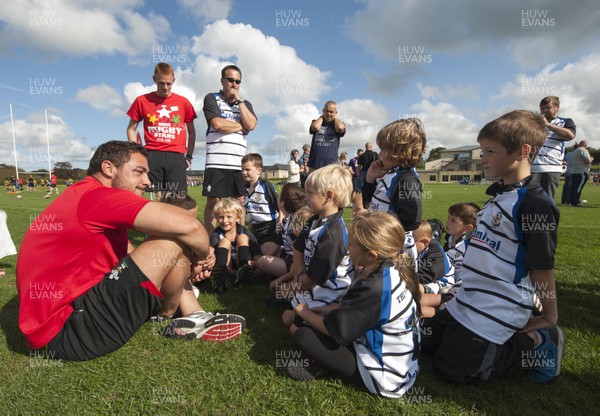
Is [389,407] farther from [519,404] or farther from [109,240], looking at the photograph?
[109,240]

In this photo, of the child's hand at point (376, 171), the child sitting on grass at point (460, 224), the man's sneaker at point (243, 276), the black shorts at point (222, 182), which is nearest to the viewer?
the child's hand at point (376, 171)

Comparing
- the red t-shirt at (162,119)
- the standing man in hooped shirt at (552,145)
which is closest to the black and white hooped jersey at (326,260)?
the red t-shirt at (162,119)

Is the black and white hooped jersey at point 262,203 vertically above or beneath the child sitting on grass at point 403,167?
beneath

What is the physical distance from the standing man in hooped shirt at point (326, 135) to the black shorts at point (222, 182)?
199cm

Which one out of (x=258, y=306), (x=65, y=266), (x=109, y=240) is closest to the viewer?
(x=65, y=266)

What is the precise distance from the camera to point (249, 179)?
18.7ft

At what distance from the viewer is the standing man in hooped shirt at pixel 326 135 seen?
21.5 ft

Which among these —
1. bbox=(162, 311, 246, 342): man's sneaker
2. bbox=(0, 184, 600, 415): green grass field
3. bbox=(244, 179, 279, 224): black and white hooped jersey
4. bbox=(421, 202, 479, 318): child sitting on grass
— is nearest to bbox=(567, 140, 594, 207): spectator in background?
bbox=(421, 202, 479, 318): child sitting on grass

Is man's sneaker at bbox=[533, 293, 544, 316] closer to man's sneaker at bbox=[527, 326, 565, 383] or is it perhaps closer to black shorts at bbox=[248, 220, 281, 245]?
man's sneaker at bbox=[527, 326, 565, 383]

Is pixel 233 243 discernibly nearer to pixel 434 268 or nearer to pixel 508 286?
pixel 434 268

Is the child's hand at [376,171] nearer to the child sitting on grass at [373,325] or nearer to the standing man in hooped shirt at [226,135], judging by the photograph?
the child sitting on grass at [373,325]

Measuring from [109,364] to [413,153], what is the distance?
10.5 feet

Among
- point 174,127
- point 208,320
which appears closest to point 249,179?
point 174,127

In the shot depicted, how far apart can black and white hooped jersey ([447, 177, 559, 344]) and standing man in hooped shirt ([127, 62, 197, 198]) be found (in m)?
4.79
